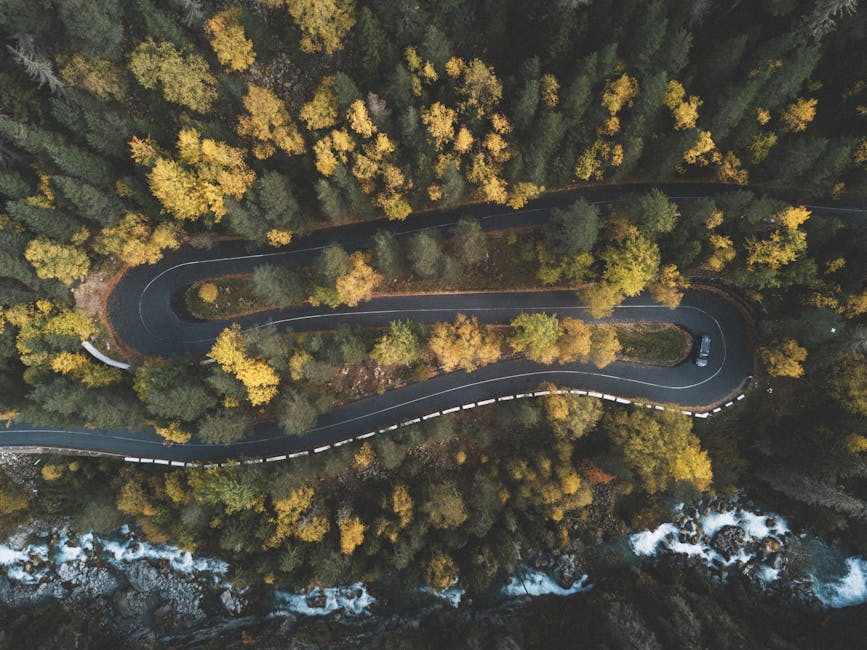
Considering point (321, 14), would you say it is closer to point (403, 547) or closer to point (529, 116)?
point (529, 116)

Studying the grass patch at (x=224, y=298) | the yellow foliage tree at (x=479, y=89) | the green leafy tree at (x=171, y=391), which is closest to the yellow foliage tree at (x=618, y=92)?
the yellow foliage tree at (x=479, y=89)

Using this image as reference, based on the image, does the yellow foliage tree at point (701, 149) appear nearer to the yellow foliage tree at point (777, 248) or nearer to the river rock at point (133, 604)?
the yellow foliage tree at point (777, 248)

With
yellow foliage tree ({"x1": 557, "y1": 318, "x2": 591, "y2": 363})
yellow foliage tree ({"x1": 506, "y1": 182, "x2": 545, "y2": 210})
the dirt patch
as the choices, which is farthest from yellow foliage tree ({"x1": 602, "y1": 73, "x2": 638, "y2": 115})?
the dirt patch

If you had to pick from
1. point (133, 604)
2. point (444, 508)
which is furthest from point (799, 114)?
point (133, 604)

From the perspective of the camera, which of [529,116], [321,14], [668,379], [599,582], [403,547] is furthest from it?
[599,582]

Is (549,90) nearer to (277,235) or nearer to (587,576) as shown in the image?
(277,235)

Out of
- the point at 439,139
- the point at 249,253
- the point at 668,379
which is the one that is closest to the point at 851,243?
the point at 668,379
